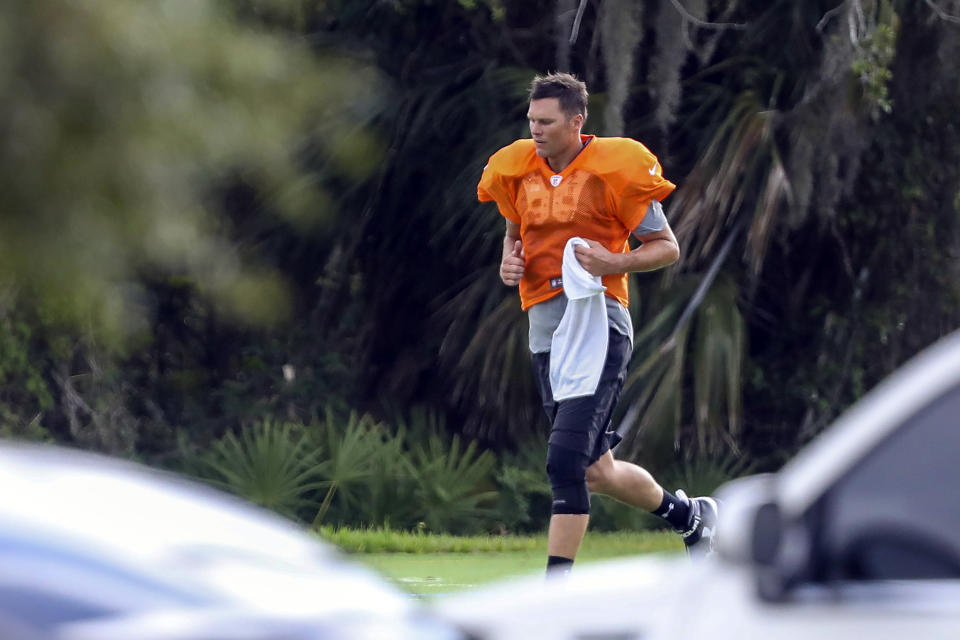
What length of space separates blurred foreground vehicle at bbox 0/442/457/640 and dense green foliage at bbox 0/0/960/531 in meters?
8.44

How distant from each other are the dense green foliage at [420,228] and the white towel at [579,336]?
208 inches

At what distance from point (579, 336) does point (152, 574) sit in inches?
154

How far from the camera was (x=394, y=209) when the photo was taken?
1452cm

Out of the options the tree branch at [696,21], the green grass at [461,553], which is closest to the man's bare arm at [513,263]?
the green grass at [461,553]

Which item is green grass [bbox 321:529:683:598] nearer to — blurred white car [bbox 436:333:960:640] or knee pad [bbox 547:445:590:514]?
knee pad [bbox 547:445:590:514]

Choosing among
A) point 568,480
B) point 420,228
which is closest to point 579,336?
point 568,480

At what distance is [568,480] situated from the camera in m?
6.23

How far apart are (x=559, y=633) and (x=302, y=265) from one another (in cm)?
1210

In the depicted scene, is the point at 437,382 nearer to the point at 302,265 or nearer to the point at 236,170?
the point at 302,265

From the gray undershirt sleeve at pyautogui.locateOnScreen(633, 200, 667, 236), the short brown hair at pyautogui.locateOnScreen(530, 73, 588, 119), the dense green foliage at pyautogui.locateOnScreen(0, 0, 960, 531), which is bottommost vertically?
the gray undershirt sleeve at pyautogui.locateOnScreen(633, 200, 667, 236)

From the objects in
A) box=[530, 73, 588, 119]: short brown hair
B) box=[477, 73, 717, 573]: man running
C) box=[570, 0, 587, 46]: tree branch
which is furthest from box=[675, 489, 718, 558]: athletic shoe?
box=[570, 0, 587, 46]: tree branch

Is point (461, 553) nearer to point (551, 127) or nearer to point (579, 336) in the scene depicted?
point (579, 336)

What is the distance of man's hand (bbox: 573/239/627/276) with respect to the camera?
20.8ft

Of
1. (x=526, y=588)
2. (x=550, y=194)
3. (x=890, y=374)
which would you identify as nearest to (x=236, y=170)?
(x=890, y=374)
